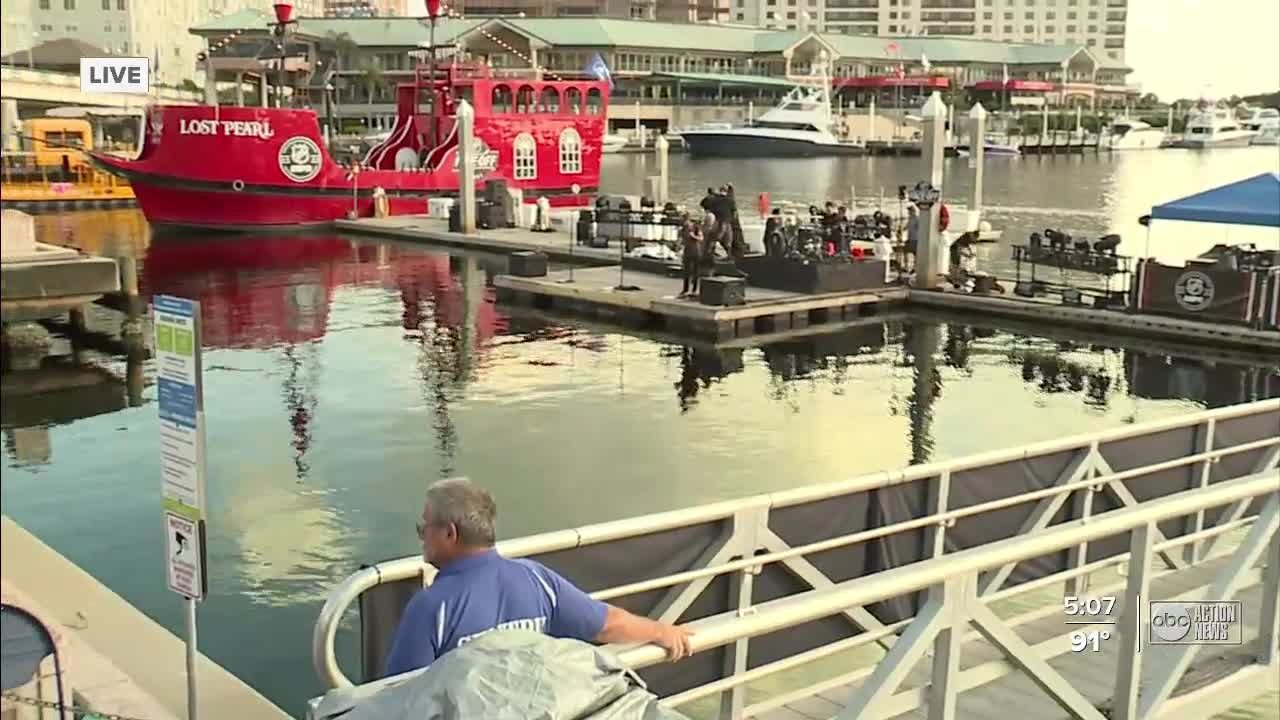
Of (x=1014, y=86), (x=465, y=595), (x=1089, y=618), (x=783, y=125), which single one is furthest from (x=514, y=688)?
(x=1014, y=86)

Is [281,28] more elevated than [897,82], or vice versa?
[897,82]

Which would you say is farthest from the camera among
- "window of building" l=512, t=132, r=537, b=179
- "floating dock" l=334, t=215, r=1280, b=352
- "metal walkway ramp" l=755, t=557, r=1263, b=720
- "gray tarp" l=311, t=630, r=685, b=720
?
"window of building" l=512, t=132, r=537, b=179

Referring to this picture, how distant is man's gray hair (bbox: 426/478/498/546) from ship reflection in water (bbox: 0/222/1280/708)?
4719 mm

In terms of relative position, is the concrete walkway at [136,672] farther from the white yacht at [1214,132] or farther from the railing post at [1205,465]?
the white yacht at [1214,132]

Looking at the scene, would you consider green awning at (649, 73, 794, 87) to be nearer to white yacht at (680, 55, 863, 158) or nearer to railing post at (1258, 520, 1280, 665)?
white yacht at (680, 55, 863, 158)

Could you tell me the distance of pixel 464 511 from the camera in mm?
3453

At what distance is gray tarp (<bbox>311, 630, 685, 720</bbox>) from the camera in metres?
2.92

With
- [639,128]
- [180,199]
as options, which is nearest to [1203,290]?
[180,199]

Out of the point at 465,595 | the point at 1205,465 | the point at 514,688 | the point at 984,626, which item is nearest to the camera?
the point at 514,688

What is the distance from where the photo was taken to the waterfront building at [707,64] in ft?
357

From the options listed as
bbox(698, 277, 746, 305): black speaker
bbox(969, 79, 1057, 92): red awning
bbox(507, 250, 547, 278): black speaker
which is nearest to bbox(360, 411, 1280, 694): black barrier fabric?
bbox(698, 277, 746, 305): black speaker

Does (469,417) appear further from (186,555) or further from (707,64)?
(707,64)

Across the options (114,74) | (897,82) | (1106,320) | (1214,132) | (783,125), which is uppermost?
(897,82)

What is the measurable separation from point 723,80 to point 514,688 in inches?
4862
